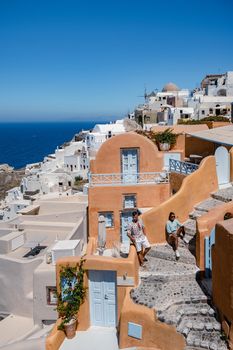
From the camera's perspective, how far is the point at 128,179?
57.0ft

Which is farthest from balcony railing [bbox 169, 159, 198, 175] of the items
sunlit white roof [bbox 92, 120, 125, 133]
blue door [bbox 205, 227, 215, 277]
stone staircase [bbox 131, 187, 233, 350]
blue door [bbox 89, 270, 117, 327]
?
sunlit white roof [bbox 92, 120, 125, 133]

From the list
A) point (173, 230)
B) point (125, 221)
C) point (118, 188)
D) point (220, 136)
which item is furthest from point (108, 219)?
point (220, 136)

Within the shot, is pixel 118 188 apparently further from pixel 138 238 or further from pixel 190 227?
pixel 138 238

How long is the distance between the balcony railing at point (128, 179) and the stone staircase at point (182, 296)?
5.42m

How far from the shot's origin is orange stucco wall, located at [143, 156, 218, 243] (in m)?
12.2

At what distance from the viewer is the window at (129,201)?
1705 cm

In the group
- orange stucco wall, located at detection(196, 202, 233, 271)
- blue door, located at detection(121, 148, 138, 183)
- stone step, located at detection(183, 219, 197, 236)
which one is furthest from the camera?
blue door, located at detection(121, 148, 138, 183)

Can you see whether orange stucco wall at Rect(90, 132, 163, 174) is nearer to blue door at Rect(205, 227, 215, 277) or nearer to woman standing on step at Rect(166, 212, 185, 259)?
woman standing on step at Rect(166, 212, 185, 259)

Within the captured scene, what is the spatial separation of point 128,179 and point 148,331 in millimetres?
9669

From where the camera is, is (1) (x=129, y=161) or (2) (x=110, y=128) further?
(2) (x=110, y=128)

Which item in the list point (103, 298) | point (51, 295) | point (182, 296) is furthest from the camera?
point (51, 295)

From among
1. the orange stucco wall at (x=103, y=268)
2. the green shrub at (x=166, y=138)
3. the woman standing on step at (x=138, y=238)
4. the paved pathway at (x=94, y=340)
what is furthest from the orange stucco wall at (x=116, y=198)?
the paved pathway at (x=94, y=340)

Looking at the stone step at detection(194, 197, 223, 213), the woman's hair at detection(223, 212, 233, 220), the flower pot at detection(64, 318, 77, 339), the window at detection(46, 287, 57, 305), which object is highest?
the woman's hair at detection(223, 212, 233, 220)

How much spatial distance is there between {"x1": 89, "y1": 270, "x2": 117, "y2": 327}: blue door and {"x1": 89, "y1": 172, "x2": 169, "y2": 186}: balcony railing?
738 cm
